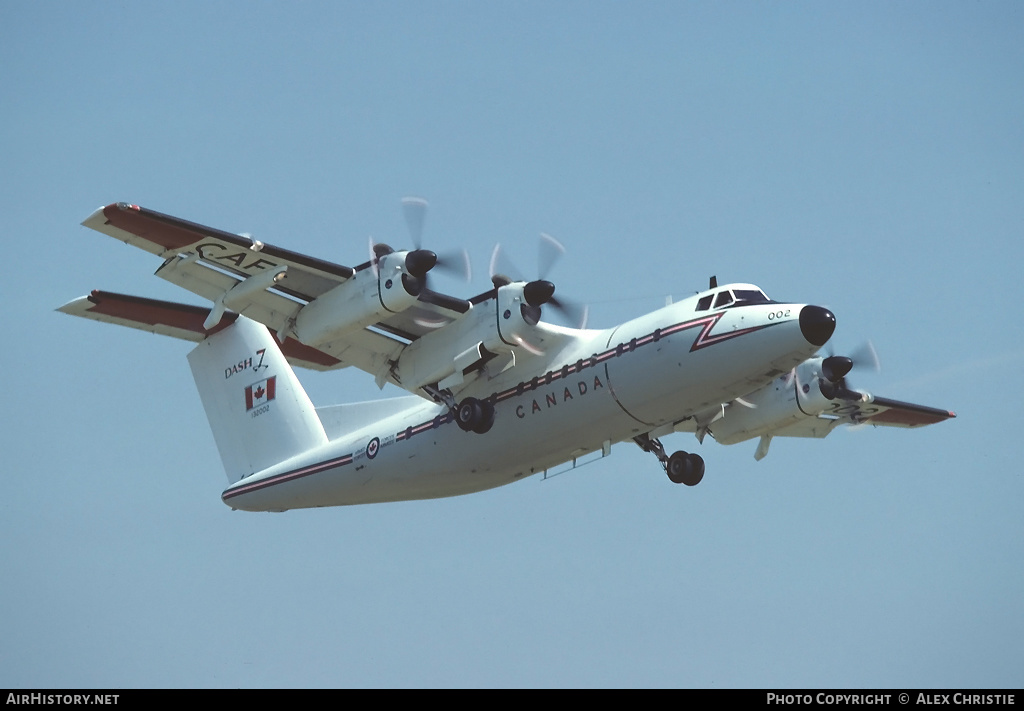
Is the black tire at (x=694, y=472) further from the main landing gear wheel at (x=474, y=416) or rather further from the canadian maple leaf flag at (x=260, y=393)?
the canadian maple leaf flag at (x=260, y=393)

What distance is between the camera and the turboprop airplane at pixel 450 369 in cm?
1912

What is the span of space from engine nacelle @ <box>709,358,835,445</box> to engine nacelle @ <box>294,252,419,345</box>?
7031 millimetres

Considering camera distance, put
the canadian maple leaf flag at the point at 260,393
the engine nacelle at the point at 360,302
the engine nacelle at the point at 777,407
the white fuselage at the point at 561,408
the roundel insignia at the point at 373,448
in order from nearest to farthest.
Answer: the white fuselage at the point at 561,408 → the engine nacelle at the point at 360,302 → the roundel insignia at the point at 373,448 → the engine nacelle at the point at 777,407 → the canadian maple leaf flag at the point at 260,393

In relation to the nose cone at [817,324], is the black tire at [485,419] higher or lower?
higher

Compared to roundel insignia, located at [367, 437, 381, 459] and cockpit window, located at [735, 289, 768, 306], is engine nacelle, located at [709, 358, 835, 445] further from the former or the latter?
roundel insignia, located at [367, 437, 381, 459]

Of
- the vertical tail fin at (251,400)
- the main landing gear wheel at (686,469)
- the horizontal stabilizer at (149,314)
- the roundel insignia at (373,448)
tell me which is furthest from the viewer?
the vertical tail fin at (251,400)

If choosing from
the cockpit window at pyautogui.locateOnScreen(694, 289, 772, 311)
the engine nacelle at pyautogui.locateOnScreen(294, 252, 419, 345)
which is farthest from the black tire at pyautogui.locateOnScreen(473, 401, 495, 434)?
the cockpit window at pyautogui.locateOnScreen(694, 289, 772, 311)

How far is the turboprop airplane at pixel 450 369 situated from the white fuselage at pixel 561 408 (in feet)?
0.09

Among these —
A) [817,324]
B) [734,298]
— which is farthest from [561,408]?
[817,324]

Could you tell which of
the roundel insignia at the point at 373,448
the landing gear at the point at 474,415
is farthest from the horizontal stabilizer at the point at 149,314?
the landing gear at the point at 474,415

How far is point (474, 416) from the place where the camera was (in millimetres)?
20469

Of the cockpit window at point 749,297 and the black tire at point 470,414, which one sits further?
the black tire at point 470,414

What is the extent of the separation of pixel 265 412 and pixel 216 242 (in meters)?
5.47
